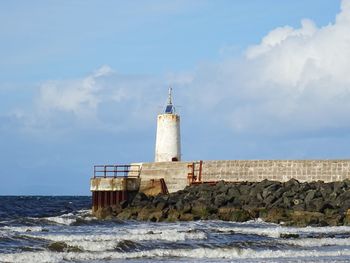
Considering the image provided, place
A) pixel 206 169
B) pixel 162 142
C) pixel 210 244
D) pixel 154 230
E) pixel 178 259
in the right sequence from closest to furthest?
pixel 178 259, pixel 210 244, pixel 154 230, pixel 206 169, pixel 162 142

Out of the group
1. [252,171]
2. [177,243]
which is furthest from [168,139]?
[177,243]

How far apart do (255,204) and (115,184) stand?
237 inches

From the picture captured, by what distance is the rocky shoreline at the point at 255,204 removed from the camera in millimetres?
22781

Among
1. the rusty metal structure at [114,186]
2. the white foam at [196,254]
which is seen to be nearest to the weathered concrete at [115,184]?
the rusty metal structure at [114,186]

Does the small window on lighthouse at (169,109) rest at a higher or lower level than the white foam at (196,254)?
higher

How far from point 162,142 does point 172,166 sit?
103 inches

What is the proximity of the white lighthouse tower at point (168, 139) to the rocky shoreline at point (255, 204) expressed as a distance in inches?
165

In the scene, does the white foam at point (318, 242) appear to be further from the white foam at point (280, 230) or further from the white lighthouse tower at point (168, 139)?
the white lighthouse tower at point (168, 139)

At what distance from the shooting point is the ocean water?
16156 mm

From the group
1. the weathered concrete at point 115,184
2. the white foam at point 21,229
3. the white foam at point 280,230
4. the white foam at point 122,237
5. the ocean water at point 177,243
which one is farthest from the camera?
the weathered concrete at point 115,184

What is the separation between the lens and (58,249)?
661 inches

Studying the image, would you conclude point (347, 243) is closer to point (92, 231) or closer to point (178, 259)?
point (178, 259)

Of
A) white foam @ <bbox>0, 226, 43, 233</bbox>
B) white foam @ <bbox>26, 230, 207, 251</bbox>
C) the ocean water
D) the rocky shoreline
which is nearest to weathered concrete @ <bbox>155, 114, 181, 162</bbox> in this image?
the rocky shoreline

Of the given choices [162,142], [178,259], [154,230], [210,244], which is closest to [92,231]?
[154,230]
